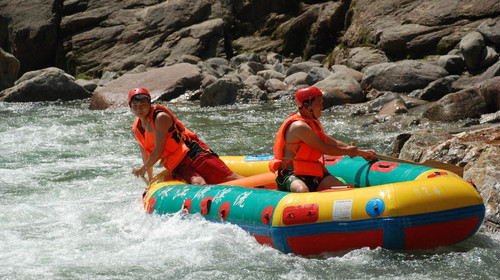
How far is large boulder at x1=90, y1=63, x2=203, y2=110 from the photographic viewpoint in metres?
14.1

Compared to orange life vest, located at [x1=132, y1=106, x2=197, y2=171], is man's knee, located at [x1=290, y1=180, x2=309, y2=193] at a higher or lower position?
lower

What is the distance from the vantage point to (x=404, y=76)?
12750 millimetres

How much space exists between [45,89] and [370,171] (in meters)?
11.6

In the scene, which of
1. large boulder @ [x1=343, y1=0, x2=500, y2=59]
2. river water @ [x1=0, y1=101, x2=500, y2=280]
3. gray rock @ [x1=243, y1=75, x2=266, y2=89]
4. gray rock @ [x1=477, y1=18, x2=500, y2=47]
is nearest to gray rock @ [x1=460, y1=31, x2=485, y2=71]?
gray rock @ [x1=477, y1=18, x2=500, y2=47]

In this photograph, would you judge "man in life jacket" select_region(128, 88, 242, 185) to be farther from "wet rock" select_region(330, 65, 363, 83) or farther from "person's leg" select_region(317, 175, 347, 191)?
"wet rock" select_region(330, 65, 363, 83)

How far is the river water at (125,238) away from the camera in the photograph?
4188mm

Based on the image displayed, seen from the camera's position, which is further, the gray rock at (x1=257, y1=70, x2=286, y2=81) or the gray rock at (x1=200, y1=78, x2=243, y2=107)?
the gray rock at (x1=257, y1=70, x2=286, y2=81)

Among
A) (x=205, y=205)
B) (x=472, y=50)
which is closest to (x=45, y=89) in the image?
(x=472, y=50)

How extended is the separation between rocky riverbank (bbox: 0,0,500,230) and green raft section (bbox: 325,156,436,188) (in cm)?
59

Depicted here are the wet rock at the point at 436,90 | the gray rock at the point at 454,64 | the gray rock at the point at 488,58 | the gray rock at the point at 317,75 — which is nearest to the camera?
the wet rock at the point at 436,90

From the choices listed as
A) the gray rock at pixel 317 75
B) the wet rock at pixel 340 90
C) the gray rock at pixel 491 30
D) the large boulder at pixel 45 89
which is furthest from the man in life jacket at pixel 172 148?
the large boulder at pixel 45 89

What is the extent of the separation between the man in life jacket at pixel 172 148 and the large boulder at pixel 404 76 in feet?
24.9

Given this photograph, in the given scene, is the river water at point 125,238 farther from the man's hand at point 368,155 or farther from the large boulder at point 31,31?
the large boulder at point 31,31

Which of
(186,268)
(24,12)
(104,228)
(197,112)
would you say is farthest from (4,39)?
(186,268)
